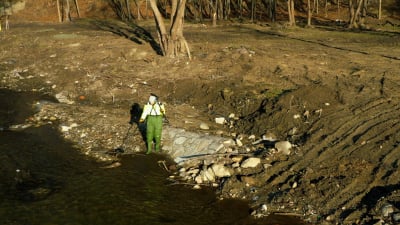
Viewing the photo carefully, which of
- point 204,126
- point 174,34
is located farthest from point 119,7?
point 204,126

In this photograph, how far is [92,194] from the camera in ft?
34.3

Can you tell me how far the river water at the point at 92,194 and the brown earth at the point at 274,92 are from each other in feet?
2.72

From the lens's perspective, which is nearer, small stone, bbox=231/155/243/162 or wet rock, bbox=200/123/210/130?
small stone, bbox=231/155/243/162

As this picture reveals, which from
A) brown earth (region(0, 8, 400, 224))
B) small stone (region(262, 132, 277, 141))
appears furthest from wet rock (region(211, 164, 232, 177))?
small stone (region(262, 132, 277, 141))

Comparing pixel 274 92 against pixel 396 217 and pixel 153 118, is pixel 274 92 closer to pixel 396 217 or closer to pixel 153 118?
pixel 153 118

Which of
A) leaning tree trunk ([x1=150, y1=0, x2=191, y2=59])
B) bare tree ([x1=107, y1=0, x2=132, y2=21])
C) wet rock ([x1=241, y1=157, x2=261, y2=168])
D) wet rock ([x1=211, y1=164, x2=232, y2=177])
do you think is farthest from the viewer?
bare tree ([x1=107, y1=0, x2=132, y2=21])

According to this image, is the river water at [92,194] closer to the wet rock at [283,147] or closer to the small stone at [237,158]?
the small stone at [237,158]

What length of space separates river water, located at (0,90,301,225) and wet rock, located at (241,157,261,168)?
4.14 feet

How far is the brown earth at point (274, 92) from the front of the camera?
10164 millimetres

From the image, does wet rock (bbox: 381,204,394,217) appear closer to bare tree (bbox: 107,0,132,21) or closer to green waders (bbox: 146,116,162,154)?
green waders (bbox: 146,116,162,154)

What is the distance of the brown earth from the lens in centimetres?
1016

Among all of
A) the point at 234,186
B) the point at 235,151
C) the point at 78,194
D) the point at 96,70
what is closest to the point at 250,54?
the point at 96,70

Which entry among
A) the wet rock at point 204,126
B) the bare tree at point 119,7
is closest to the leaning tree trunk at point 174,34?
the wet rock at point 204,126

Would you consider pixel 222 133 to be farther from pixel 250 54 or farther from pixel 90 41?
pixel 90 41
